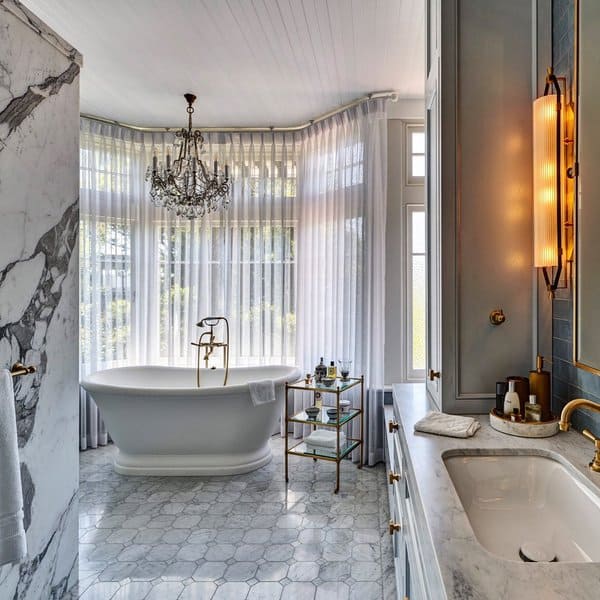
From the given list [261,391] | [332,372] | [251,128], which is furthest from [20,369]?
[251,128]

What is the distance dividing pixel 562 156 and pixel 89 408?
3864mm

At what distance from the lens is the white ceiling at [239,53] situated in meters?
2.50

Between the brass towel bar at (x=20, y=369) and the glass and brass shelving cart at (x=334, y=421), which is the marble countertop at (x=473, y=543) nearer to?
the brass towel bar at (x=20, y=369)

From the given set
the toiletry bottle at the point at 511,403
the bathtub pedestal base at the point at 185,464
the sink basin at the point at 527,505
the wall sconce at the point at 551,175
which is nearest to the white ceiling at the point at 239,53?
the wall sconce at the point at 551,175

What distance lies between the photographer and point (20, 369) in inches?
57.8

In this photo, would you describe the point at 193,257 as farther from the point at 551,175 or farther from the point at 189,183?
the point at 551,175

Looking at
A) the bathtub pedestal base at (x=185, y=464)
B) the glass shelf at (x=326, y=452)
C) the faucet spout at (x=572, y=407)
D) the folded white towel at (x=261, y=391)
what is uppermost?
the faucet spout at (x=572, y=407)

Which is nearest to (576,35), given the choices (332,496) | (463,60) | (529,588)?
(463,60)

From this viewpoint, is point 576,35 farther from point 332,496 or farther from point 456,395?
point 332,496

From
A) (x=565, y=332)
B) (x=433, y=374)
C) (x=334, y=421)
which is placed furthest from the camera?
(x=334, y=421)

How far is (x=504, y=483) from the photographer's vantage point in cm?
126

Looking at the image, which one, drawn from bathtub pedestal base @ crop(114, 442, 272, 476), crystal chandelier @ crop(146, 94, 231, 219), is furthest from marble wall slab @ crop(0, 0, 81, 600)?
crystal chandelier @ crop(146, 94, 231, 219)

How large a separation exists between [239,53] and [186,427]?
2.56m

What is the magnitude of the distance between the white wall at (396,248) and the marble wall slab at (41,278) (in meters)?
2.46
